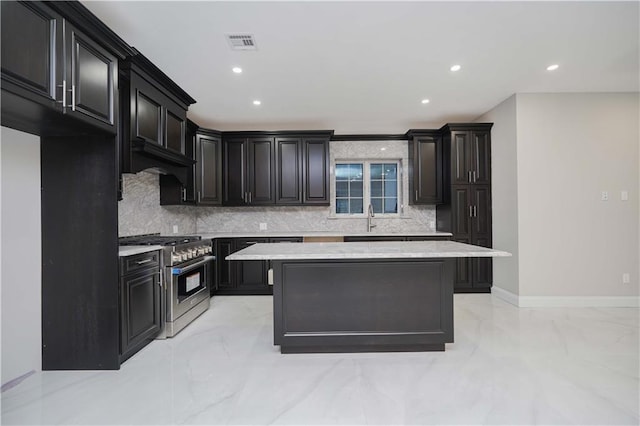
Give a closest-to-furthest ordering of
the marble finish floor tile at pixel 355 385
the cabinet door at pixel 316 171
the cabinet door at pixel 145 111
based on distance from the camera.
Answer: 1. the marble finish floor tile at pixel 355 385
2. the cabinet door at pixel 145 111
3. the cabinet door at pixel 316 171

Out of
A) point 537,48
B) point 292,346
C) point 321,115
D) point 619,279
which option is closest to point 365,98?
point 321,115

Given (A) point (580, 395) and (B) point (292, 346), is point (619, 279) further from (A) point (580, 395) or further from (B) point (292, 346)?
(B) point (292, 346)

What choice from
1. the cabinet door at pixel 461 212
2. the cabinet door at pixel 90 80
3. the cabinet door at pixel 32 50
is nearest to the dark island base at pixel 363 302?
the cabinet door at pixel 90 80

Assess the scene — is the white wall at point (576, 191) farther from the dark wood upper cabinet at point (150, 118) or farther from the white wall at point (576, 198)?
the dark wood upper cabinet at point (150, 118)

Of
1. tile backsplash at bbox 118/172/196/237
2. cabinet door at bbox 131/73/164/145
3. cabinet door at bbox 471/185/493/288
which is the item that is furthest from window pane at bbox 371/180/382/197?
A: cabinet door at bbox 131/73/164/145

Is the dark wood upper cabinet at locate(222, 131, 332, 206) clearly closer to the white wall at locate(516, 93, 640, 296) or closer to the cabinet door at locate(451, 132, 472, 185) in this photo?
the cabinet door at locate(451, 132, 472, 185)

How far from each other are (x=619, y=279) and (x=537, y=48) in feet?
10.3

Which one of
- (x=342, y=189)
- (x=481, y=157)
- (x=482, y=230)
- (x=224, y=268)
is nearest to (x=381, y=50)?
(x=481, y=157)

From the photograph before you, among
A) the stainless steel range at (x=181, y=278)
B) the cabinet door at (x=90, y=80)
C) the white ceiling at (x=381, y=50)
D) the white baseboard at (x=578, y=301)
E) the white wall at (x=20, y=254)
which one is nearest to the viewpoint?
the cabinet door at (x=90, y=80)

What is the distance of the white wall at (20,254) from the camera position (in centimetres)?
204

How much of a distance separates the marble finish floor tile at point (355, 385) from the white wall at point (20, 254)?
0.24 metres

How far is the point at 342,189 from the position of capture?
5.28 meters

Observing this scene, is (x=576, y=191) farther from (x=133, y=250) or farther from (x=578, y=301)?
(x=133, y=250)

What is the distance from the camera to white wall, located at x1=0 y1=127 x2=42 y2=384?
204cm
